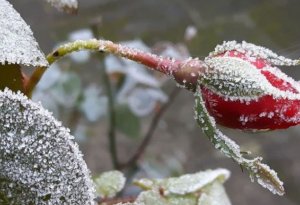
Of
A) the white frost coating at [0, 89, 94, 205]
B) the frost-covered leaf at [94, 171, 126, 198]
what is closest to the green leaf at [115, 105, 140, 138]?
the frost-covered leaf at [94, 171, 126, 198]

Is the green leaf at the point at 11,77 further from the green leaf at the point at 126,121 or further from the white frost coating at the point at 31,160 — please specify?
the green leaf at the point at 126,121

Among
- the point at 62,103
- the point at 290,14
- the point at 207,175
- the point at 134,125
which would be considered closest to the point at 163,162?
the point at 134,125

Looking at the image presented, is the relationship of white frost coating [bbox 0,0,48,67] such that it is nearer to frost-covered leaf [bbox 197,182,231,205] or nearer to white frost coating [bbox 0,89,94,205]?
white frost coating [bbox 0,89,94,205]

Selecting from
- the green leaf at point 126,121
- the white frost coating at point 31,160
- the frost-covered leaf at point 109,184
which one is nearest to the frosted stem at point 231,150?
the white frost coating at point 31,160

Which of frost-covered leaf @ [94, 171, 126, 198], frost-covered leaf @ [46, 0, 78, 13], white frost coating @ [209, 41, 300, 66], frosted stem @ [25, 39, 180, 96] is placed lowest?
white frost coating @ [209, 41, 300, 66]

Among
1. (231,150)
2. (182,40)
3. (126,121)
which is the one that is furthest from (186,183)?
(182,40)

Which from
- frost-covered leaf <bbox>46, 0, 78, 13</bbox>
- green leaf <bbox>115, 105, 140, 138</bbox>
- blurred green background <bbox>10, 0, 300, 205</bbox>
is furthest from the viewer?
blurred green background <bbox>10, 0, 300, 205</bbox>

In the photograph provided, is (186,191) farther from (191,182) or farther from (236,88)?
(236,88)
